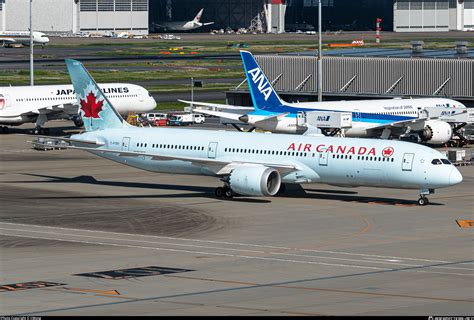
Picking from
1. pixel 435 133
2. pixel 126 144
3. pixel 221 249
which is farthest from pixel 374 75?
pixel 221 249

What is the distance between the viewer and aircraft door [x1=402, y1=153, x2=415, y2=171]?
63.3 metres

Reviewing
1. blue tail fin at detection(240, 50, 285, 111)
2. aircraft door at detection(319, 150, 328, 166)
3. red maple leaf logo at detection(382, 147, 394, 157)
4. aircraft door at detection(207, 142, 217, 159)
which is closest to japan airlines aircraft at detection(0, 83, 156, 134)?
blue tail fin at detection(240, 50, 285, 111)

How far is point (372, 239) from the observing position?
176 feet

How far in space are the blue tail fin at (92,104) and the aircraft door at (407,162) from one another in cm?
1912

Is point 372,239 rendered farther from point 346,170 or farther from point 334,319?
point 334,319

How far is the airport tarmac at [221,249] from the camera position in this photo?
38000 mm

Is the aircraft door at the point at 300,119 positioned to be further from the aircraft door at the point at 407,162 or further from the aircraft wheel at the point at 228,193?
the aircraft door at the point at 407,162

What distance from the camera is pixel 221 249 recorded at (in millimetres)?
50812

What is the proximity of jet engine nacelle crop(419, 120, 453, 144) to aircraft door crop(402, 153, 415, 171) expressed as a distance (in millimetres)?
34275

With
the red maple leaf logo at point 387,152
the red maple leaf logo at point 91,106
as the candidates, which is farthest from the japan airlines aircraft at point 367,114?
the red maple leaf logo at point 387,152

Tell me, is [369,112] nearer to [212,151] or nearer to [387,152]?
[212,151]

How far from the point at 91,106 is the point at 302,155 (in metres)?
15.2

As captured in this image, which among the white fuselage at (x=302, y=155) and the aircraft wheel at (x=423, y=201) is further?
the aircraft wheel at (x=423, y=201)

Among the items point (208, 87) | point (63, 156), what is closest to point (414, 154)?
point (63, 156)
